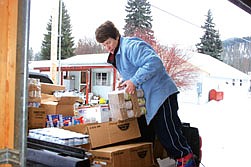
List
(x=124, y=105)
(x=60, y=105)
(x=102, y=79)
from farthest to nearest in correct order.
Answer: (x=102, y=79)
(x=60, y=105)
(x=124, y=105)

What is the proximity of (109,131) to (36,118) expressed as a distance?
62cm

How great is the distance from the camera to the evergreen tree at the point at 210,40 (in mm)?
17906

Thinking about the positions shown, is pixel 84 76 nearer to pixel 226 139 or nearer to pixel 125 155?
pixel 226 139

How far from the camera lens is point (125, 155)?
225cm

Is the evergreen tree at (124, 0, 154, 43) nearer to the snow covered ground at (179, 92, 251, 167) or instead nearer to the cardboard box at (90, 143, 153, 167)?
the snow covered ground at (179, 92, 251, 167)

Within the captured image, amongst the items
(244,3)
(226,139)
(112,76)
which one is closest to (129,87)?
(244,3)

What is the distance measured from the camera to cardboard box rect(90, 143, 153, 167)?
2.14m

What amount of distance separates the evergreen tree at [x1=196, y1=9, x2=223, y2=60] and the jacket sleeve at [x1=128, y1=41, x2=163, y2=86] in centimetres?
1578

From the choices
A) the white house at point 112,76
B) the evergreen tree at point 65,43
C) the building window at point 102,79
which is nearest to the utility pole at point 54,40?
the white house at point 112,76

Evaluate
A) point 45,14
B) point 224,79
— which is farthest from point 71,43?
point 224,79

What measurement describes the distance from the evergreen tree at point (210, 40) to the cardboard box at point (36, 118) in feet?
52.2

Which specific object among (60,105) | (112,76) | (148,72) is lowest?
(60,105)

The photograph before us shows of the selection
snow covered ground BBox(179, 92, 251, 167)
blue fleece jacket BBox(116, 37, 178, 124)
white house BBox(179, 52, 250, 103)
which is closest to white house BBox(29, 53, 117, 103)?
white house BBox(179, 52, 250, 103)

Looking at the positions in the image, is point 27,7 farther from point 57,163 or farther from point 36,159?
point 36,159
